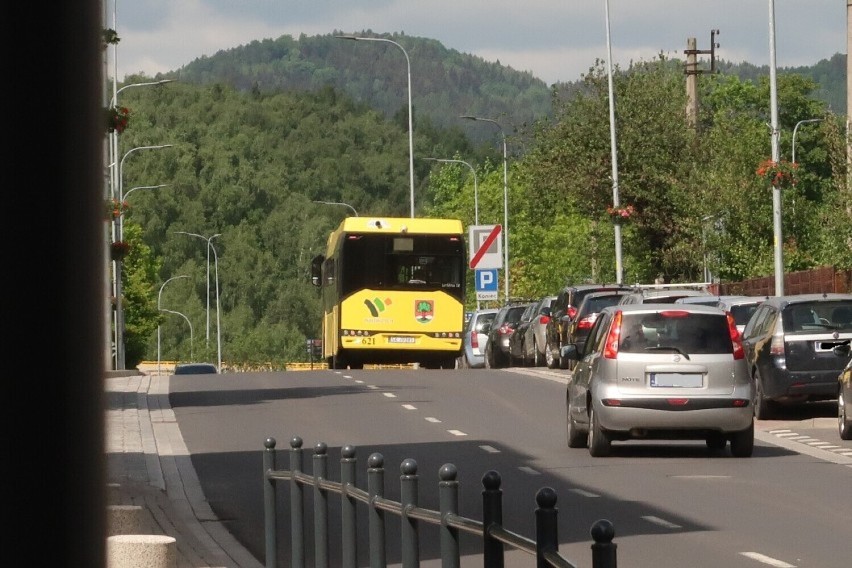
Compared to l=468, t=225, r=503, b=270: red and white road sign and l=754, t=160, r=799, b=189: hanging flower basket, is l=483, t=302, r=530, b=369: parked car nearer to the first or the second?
l=468, t=225, r=503, b=270: red and white road sign

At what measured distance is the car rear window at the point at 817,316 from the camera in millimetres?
24984

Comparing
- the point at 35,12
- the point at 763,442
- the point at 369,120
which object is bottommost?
the point at 763,442

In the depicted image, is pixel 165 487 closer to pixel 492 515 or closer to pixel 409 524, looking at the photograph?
pixel 409 524

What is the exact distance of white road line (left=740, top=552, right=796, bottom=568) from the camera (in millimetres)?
11227

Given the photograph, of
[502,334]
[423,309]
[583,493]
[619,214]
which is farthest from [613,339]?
[619,214]

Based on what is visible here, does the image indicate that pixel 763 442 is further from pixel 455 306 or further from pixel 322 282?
pixel 322 282

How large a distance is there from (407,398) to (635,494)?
15.0 meters

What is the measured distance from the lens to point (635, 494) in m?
16.1

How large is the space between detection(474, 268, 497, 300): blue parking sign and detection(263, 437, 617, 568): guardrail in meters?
39.2

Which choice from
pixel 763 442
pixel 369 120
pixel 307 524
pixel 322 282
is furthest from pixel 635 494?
pixel 369 120

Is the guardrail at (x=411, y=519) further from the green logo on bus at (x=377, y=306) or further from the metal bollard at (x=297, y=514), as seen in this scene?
the green logo on bus at (x=377, y=306)

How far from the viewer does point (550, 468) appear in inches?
736

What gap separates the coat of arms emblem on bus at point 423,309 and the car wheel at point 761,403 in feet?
56.2

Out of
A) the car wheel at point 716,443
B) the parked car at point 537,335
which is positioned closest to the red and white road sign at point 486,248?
the parked car at point 537,335
